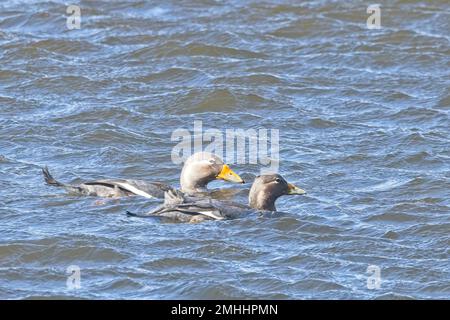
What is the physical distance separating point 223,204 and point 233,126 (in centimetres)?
327

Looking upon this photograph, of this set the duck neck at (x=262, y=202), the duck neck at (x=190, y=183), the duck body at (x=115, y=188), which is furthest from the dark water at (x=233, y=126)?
the duck neck at (x=190, y=183)

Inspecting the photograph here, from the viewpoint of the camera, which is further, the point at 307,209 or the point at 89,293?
the point at 307,209

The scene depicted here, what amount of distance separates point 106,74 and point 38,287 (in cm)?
707

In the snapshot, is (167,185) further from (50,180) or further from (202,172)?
(50,180)

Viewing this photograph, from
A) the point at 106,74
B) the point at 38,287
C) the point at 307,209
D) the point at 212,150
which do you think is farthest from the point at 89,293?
the point at 106,74

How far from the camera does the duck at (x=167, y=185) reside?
1364 cm

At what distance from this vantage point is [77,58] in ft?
62.1

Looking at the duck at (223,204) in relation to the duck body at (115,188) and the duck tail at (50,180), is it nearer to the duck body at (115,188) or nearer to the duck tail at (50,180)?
the duck body at (115,188)

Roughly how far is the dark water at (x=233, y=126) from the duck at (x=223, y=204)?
0.11m

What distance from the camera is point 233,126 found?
16484mm

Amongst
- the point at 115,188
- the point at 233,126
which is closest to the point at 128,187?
the point at 115,188
